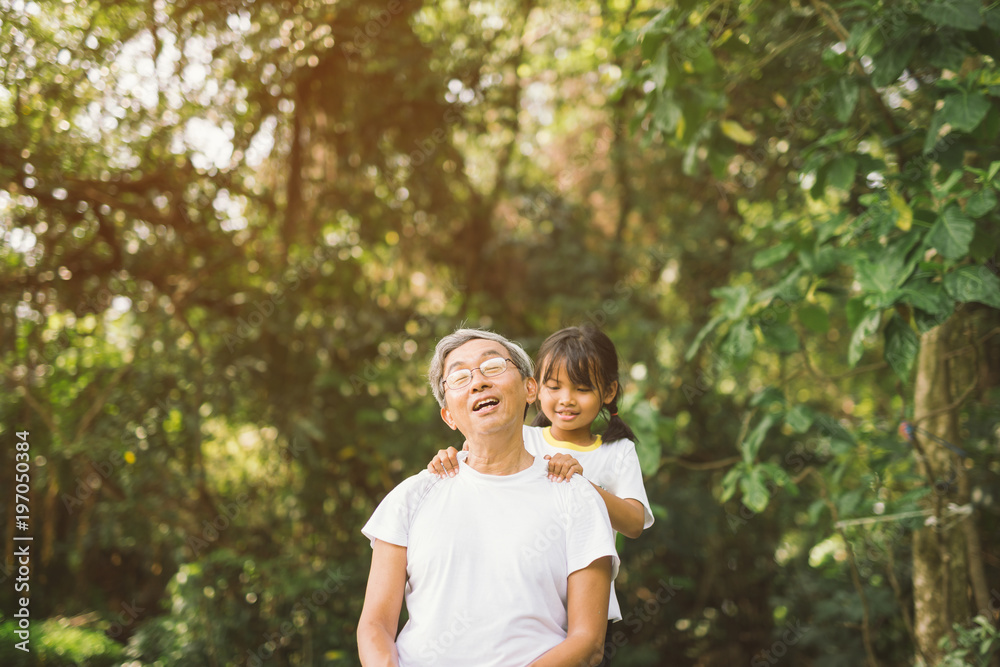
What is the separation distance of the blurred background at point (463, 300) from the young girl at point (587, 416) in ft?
3.31

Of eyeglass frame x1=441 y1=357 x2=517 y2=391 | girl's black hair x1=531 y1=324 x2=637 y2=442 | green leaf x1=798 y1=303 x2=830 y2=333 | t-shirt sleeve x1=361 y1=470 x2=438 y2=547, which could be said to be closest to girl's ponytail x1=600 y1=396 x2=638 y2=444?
girl's black hair x1=531 y1=324 x2=637 y2=442

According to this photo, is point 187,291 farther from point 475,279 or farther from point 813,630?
point 813,630

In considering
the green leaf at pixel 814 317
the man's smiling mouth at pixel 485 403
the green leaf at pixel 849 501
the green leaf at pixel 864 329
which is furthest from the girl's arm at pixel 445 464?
the green leaf at pixel 849 501

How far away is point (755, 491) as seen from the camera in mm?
2861

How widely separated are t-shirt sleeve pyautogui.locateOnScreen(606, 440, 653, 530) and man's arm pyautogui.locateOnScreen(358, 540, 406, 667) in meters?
0.65

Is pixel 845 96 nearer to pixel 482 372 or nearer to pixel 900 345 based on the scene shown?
pixel 900 345

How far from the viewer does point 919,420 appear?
9.70 feet

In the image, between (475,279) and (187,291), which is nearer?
(187,291)

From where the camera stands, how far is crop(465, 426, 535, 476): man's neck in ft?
5.57

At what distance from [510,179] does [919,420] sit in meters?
4.51

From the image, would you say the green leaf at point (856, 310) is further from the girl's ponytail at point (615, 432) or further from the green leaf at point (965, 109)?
the girl's ponytail at point (615, 432)

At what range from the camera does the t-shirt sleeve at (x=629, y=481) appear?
1891 millimetres

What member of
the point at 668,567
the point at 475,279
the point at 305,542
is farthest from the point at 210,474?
the point at 668,567

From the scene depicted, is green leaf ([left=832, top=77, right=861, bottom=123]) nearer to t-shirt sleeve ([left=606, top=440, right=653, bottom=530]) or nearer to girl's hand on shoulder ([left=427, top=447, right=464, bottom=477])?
t-shirt sleeve ([left=606, top=440, right=653, bottom=530])
